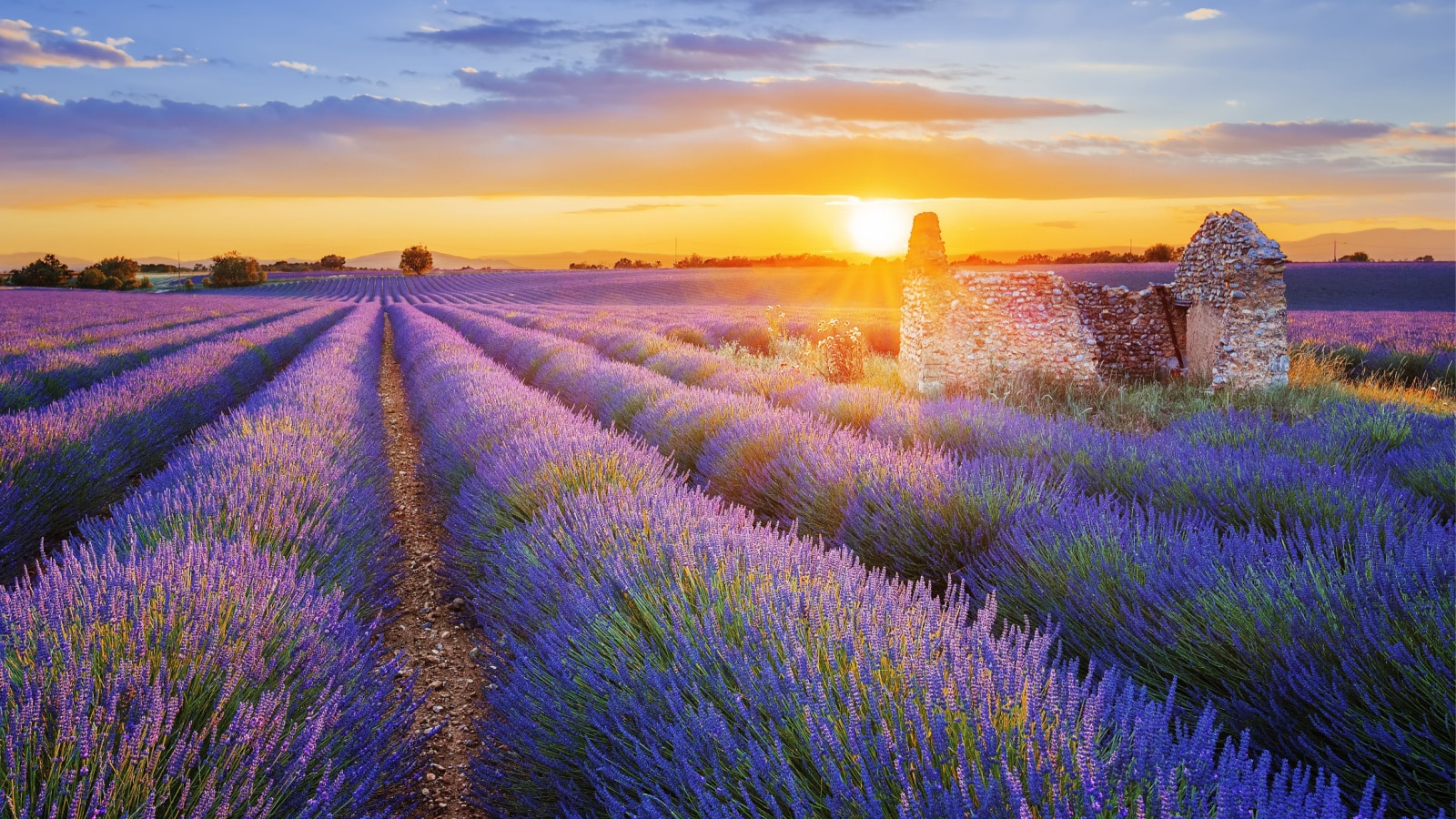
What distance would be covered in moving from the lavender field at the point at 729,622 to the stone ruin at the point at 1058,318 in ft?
11.9

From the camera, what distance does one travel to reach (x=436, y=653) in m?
3.07

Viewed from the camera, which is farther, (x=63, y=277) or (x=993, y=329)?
(x=63, y=277)

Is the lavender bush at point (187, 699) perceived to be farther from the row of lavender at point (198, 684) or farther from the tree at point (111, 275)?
the tree at point (111, 275)

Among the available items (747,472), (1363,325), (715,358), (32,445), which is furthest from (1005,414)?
(1363,325)

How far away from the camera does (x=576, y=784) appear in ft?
5.58

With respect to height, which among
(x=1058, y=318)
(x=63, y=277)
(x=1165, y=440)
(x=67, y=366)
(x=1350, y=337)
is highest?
(x=63, y=277)

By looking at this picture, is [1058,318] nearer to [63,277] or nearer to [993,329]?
[993,329]

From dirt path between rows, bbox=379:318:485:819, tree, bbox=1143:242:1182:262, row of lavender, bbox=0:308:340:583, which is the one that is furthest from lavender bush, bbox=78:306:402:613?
tree, bbox=1143:242:1182:262

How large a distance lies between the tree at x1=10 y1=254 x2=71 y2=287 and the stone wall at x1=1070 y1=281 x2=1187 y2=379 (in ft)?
219

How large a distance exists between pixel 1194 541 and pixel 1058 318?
280 inches

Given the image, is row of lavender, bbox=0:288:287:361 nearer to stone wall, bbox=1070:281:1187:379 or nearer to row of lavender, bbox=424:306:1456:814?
row of lavender, bbox=424:306:1456:814

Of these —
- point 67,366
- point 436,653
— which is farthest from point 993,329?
point 67,366

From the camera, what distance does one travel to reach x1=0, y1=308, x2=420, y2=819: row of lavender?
1229 millimetres

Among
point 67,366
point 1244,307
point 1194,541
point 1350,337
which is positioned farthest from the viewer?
point 1350,337
